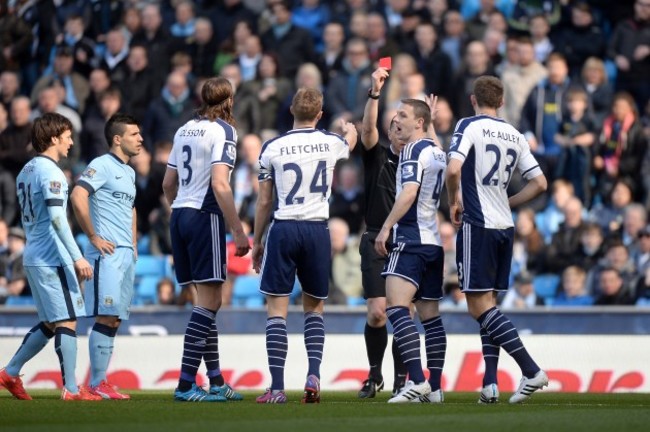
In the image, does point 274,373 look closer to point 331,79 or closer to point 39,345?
point 39,345

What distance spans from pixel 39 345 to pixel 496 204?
3.96 meters

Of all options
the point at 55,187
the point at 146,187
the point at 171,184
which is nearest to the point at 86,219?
the point at 55,187

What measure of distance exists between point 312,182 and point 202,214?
97cm

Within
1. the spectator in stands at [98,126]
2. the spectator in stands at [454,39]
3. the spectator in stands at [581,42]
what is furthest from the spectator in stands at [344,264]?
the spectator in stands at [98,126]

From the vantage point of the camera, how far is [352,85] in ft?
65.3

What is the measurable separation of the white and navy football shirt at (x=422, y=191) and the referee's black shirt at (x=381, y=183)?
984 mm

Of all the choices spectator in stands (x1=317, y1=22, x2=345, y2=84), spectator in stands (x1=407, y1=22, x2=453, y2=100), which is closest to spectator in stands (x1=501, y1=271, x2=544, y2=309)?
spectator in stands (x1=407, y1=22, x2=453, y2=100)

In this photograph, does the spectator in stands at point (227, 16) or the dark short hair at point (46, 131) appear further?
the spectator in stands at point (227, 16)

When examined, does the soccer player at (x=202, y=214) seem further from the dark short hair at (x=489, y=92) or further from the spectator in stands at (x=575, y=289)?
the spectator in stands at (x=575, y=289)

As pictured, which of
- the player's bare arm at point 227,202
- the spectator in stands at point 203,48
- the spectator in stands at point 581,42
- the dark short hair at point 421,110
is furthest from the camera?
the spectator in stands at point 203,48

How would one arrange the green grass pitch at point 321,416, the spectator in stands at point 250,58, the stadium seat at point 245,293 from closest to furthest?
the green grass pitch at point 321,416
the stadium seat at point 245,293
the spectator in stands at point 250,58

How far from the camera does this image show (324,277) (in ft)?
36.8

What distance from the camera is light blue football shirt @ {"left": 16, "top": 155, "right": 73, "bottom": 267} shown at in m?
11.5

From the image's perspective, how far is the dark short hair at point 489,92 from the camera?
1146 cm
